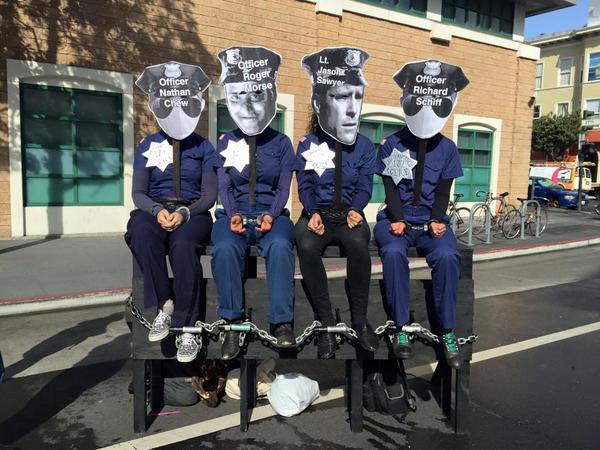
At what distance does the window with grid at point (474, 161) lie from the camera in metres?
18.1

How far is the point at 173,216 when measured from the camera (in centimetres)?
350

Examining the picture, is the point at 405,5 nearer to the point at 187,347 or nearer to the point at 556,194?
the point at 556,194

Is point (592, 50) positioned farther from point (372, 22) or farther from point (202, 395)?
point (202, 395)

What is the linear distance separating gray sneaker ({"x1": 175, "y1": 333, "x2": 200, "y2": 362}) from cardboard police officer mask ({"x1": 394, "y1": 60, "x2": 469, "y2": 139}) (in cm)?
→ 210

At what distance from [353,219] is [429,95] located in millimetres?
1066

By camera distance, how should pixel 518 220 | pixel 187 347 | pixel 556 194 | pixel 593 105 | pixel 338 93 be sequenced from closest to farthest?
pixel 187 347
pixel 338 93
pixel 518 220
pixel 556 194
pixel 593 105

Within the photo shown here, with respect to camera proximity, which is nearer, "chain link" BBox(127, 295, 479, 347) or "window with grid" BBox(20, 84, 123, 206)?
"chain link" BBox(127, 295, 479, 347)

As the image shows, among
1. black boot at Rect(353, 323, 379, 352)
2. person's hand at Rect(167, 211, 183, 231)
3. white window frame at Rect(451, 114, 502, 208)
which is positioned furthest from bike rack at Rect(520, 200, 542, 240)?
person's hand at Rect(167, 211, 183, 231)

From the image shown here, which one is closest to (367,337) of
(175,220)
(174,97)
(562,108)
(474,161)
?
(175,220)

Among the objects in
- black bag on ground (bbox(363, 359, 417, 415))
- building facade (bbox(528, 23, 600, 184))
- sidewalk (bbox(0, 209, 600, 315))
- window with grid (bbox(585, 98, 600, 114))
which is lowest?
sidewalk (bbox(0, 209, 600, 315))

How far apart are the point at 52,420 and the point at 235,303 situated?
63.0 inches

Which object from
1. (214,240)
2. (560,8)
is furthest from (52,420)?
(560,8)

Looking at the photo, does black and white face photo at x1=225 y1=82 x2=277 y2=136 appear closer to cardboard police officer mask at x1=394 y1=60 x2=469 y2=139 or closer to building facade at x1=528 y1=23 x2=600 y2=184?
cardboard police officer mask at x1=394 y1=60 x2=469 y2=139

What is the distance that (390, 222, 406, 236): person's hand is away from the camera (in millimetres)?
3635
